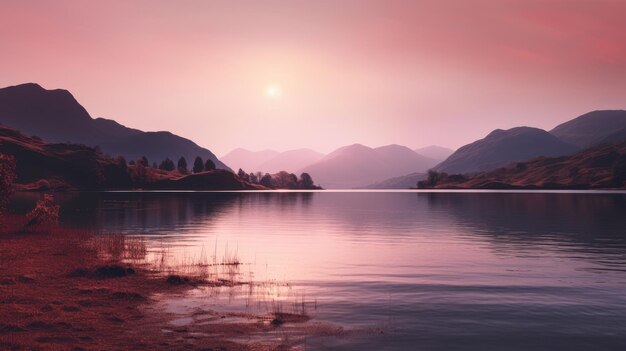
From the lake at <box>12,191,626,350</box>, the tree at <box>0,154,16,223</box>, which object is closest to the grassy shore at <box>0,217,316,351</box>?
the lake at <box>12,191,626,350</box>

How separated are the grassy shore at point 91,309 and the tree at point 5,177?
18.4 meters

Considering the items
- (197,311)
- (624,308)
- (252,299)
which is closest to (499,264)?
(624,308)

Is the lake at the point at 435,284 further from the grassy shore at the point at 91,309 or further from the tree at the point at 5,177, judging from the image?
the tree at the point at 5,177

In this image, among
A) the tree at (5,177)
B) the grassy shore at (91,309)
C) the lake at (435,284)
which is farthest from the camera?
the tree at (5,177)

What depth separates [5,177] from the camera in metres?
63.0

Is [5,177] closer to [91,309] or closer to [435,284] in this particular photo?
[91,309]

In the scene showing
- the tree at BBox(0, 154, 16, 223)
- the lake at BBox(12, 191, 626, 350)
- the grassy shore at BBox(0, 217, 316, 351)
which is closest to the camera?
the grassy shore at BBox(0, 217, 316, 351)

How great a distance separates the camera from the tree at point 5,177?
62.5 metres

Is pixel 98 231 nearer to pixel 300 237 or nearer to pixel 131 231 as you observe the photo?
pixel 131 231

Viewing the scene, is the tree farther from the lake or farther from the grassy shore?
the grassy shore

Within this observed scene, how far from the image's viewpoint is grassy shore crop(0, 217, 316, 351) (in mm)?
21297

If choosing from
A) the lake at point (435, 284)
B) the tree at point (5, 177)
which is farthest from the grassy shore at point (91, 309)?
the tree at point (5, 177)

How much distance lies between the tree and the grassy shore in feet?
60.3

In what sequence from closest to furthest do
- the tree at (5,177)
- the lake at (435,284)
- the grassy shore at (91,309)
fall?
the grassy shore at (91,309) < the lake at (435,284) < the tree at (5,177)
